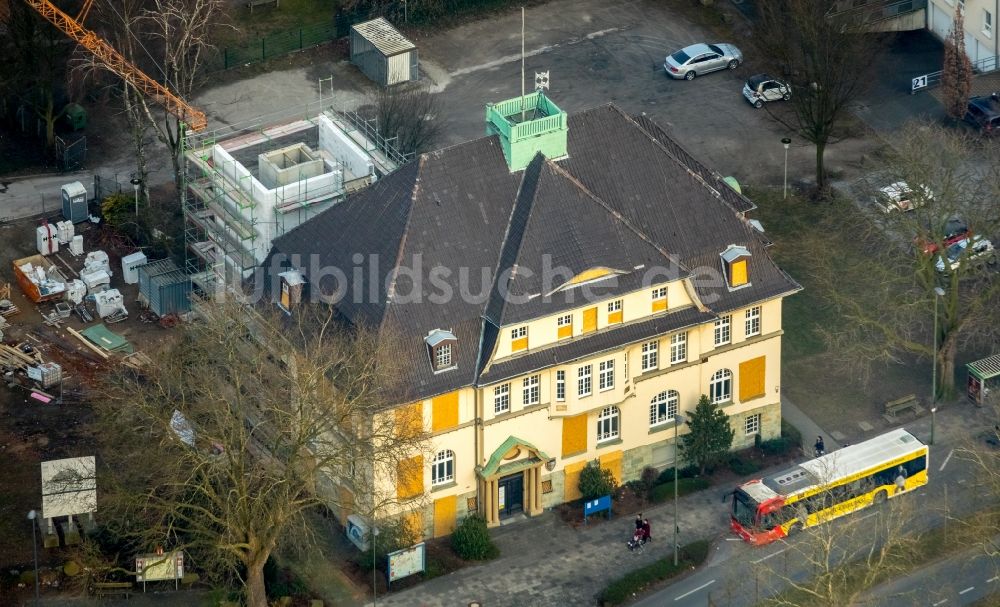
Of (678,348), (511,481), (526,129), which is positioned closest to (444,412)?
(511,481)

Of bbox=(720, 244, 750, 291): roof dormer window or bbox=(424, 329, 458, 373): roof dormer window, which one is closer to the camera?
bbox=(424, 329, 458, 373): roof dormer window

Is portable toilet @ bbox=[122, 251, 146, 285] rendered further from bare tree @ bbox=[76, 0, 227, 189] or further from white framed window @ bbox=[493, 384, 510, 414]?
white framed window @ bbox=[493, 384, 510, 414]

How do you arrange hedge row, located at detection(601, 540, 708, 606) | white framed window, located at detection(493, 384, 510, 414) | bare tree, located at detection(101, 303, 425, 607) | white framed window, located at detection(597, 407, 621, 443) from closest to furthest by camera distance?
1. bare tree, located at detection(101, 303, 425, 607)
2. hedge row, located at detection(601, 540, 708, 606)
3. white framed window, located at detection(493, 384, 510, 414)
4. white framed window, located at detection(597, 407, 621, 443)

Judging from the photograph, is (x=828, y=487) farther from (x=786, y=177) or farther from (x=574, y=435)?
(x=786, y=177)

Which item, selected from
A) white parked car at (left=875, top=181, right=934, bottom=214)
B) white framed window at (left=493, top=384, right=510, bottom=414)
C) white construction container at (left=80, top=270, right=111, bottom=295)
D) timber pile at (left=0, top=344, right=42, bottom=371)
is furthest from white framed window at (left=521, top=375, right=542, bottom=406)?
white construction container at (left=80, top=270, right=111, bottom=295)

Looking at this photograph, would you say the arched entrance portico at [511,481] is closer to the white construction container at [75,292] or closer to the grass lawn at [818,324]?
the grass lawn at [818,324]

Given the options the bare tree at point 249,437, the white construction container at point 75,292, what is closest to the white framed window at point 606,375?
the bare tree at point 249,437
